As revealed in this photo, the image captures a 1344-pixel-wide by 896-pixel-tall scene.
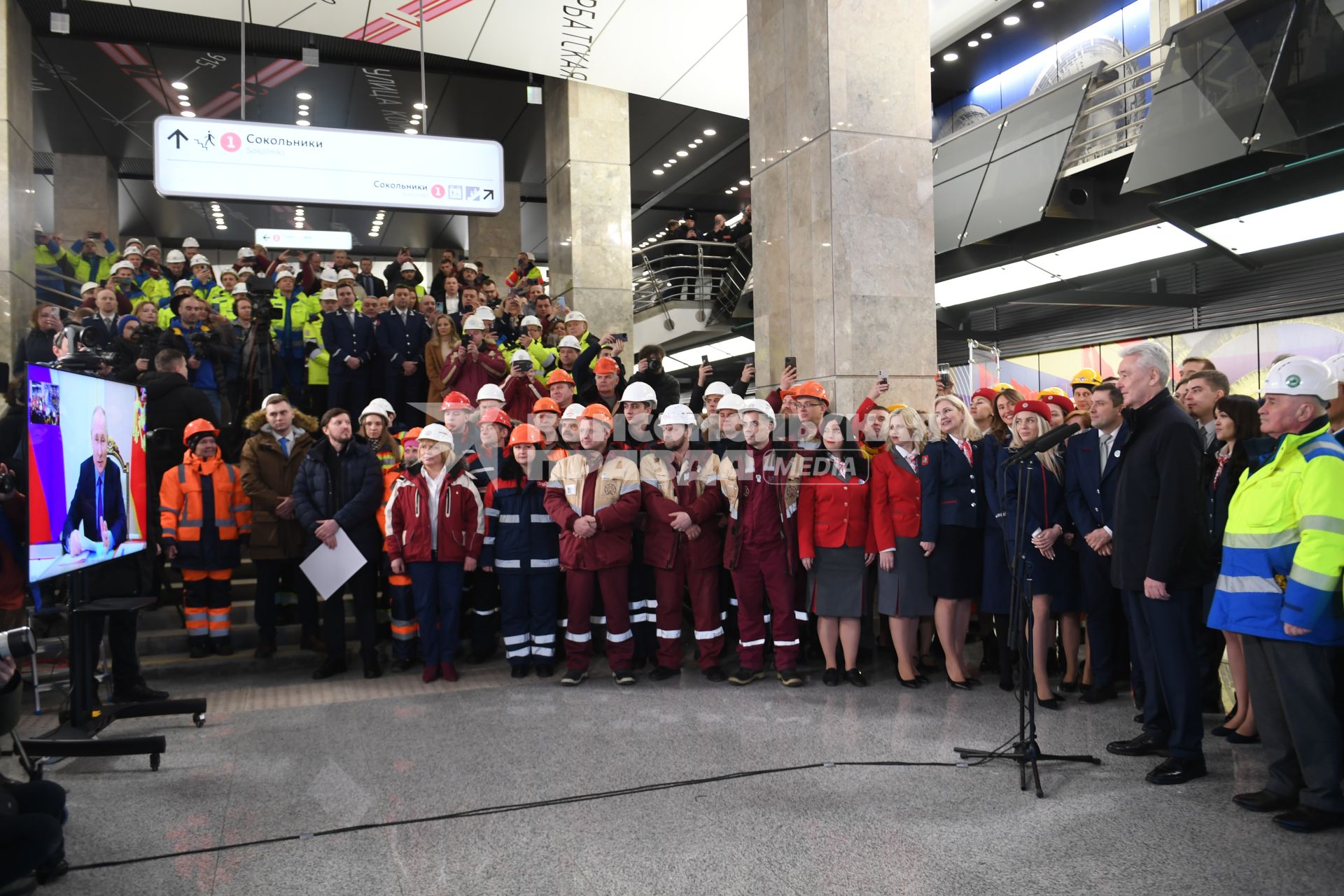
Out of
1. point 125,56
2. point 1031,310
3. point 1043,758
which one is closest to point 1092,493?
point 1043,758

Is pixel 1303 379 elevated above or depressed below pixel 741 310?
below

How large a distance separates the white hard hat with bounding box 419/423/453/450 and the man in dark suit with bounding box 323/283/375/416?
300 centimetres

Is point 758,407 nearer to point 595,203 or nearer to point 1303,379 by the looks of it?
point 1303,379

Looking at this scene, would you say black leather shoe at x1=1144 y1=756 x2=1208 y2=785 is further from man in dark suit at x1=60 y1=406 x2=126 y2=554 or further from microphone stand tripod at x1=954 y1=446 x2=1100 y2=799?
man in dark suit at x1=60 y1=406 x2=126 y2=554

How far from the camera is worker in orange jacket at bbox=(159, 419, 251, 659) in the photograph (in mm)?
6254

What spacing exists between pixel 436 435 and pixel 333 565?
1131 millimetres

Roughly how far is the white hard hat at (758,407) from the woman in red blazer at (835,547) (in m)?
0.37

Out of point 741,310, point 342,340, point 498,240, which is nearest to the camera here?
point 342,340

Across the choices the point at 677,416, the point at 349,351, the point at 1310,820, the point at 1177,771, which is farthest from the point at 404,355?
the point at 1310,820

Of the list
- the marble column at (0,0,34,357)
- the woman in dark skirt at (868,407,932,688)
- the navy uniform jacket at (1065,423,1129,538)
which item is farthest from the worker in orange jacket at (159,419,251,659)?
the navy uniform jacket at (1065,423,1129,538)

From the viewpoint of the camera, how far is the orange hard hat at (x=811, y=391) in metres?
6.04

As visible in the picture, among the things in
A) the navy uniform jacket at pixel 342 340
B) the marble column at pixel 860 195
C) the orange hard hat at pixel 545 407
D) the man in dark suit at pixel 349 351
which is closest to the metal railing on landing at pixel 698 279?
the man in dark suit at pixel 349 351

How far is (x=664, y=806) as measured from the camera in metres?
3.57

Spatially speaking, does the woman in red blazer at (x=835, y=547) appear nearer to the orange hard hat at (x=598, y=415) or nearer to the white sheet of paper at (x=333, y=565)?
the orange hard hat at (x=598, y=415)
